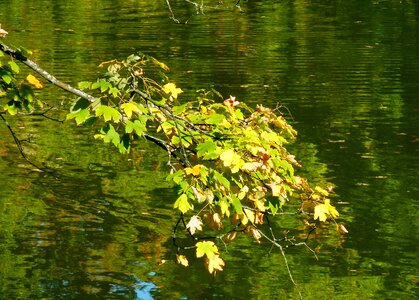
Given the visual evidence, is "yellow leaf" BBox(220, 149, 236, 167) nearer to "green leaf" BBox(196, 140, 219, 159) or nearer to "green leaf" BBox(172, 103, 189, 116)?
"green leaf" BBox(196, 140, 219, 159)

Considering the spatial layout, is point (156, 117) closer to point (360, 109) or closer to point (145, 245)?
point (145, 245)

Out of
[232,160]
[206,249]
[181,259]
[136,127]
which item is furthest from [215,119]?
[181,259]

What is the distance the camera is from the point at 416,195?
11.6 meters

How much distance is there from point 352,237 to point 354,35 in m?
17.3

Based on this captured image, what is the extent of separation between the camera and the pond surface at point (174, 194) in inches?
344

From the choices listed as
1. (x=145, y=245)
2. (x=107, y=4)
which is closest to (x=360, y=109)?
(x=145, y=245)

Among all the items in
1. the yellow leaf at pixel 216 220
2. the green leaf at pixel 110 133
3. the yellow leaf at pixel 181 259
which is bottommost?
the yellow leaf at pixel 181 259

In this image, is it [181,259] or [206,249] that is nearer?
[206,249]

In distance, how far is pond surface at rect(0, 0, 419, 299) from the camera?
8742 millimetres

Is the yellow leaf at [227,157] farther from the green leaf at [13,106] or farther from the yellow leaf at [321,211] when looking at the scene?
the green leaf at [13,106]

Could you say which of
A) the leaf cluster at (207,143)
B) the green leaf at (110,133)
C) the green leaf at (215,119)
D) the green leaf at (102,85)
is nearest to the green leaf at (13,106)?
the leaf cluster at (207,143)

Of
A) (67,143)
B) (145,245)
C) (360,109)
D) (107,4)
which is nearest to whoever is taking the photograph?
(145,245)

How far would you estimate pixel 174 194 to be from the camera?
1093 centimetres

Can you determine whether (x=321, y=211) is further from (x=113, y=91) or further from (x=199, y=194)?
(x=113, y=91)
